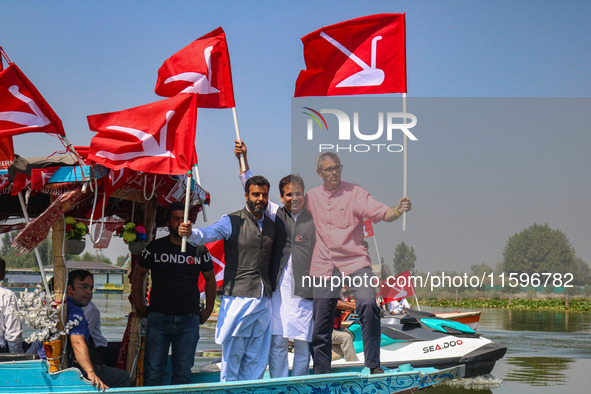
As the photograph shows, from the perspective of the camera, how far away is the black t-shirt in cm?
577

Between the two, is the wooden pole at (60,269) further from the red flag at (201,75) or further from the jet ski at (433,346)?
the jet ski at (433,346)

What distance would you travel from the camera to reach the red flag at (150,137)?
18.2 ft

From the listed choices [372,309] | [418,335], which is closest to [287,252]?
[372,309]

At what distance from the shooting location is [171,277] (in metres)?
5.82

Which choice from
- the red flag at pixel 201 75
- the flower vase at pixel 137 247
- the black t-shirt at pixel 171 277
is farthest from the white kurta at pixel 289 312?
the red flag at pixel 201 75

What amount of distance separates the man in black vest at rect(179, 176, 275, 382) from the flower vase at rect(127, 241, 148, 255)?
1.19 metres

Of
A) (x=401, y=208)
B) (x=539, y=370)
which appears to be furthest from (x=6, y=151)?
(x=539, y=370)

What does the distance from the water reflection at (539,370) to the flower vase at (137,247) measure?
703 cm

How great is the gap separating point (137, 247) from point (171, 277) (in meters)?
0.75

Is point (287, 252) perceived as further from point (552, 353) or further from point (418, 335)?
point (552, 353)

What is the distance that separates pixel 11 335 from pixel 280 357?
8.31ft

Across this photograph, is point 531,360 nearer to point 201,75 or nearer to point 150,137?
point 201,75

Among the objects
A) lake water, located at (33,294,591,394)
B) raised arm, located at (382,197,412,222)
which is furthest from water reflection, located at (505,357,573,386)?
raised arm, located at (382,197,412,222)

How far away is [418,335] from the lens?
949 centimetres
